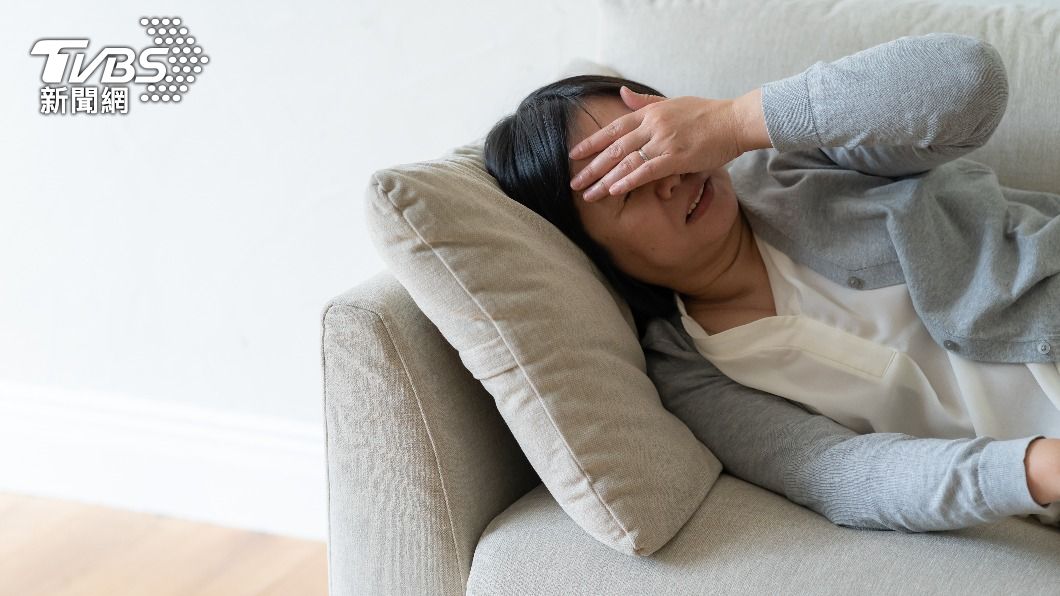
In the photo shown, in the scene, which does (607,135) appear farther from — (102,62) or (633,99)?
(102,62)

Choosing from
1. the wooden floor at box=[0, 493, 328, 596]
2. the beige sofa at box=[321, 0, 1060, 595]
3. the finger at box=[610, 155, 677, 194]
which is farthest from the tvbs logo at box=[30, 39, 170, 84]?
the finger at box=[610, 155, 677, 194]

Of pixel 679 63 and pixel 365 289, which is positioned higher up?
pixel 679 63

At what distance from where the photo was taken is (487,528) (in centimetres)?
116

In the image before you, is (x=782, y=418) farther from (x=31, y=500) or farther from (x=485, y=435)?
(x=31, y=500)

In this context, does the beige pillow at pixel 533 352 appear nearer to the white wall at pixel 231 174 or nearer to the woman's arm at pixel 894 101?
the woman's arm at pixel 894 101

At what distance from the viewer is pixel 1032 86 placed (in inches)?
54.0

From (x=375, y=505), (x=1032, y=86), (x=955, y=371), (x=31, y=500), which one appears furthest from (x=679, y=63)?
(x=31, y=500)

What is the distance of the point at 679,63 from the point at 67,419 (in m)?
1.54

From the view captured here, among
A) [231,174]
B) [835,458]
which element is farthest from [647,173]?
[231,174]

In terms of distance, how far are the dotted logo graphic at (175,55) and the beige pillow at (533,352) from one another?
0.98 metres

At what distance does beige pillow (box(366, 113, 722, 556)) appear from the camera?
104cm

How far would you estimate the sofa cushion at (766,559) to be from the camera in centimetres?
100

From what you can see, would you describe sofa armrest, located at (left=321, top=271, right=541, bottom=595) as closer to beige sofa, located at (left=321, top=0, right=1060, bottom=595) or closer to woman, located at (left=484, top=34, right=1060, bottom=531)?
beige sofa, located at (left=321, top=0, right=1060, bottom=595)

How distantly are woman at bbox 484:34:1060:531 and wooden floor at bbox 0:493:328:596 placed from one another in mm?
953
